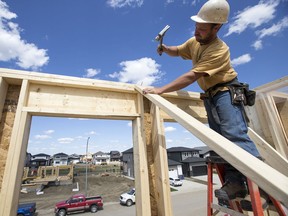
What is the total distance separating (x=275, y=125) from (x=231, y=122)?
7.71 feet

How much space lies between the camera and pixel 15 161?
5.48 feet

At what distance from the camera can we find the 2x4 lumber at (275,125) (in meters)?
3.07

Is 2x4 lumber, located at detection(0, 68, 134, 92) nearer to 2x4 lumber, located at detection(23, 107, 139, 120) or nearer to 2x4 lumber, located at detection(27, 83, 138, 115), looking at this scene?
2x4 lumber, located at detection(27, 83, 138, 115)

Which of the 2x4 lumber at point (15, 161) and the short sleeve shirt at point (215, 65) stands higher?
the short sleeve shirt at point (215, 65)

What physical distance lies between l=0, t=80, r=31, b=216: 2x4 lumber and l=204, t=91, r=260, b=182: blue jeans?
1.93m

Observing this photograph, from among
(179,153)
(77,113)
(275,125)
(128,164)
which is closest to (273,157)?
(275,125)

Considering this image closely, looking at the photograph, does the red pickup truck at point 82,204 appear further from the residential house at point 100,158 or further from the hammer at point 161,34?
the residential house at point 100,158

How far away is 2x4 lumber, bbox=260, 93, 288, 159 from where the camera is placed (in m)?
3.07

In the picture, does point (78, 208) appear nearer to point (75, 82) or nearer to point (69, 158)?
point (75, 82)

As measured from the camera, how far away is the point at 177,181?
75.6 feet

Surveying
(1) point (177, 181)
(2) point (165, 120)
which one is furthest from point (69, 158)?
(2) point (165, 120)

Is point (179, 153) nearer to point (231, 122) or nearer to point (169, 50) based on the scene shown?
point (169, 50)

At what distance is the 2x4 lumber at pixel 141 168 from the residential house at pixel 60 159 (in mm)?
52155

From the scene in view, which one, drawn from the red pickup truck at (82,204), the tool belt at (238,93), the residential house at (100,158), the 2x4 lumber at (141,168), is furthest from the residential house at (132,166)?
the tool belt at (238,93)
